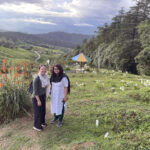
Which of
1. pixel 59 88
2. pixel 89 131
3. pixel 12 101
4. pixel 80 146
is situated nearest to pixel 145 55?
pixel 89 131

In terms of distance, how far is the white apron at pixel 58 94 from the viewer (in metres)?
3.83

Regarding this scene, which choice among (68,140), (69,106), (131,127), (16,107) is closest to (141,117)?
(131,127)

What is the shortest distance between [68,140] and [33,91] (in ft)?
4.49

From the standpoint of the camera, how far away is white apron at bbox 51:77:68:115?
3.83m

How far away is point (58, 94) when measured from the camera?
3.89 metres

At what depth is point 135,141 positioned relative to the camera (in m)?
3.24

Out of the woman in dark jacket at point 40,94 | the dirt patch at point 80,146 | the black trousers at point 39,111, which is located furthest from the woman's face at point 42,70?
the dirt patch at point 80,146

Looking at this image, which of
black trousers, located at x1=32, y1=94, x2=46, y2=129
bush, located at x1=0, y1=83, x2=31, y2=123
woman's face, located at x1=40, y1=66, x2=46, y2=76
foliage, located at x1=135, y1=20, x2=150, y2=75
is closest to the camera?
woman's face, located at x1=40, y1=66, x2=46, y2=76

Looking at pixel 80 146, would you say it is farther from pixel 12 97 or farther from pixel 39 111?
pixel 12 97

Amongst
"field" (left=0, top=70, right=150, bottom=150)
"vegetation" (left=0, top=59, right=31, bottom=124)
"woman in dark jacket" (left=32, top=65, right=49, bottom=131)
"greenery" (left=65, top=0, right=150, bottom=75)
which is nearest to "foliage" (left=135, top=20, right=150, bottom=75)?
"greenery" (left=65, top=0, right=150, bottom=75)

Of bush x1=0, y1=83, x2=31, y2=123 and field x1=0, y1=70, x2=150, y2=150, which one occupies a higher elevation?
bush x1=0, y1=83, x2=31, y2=123

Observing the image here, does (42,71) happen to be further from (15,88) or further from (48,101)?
(48,101)

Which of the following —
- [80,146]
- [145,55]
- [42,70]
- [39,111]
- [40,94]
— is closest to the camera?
[80,146]

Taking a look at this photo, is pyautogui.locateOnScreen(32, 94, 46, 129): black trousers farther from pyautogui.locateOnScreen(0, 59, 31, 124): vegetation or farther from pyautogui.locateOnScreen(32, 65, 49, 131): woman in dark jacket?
pyautogui.locateOnScreen(0, 59, 31, 124): vegetation
